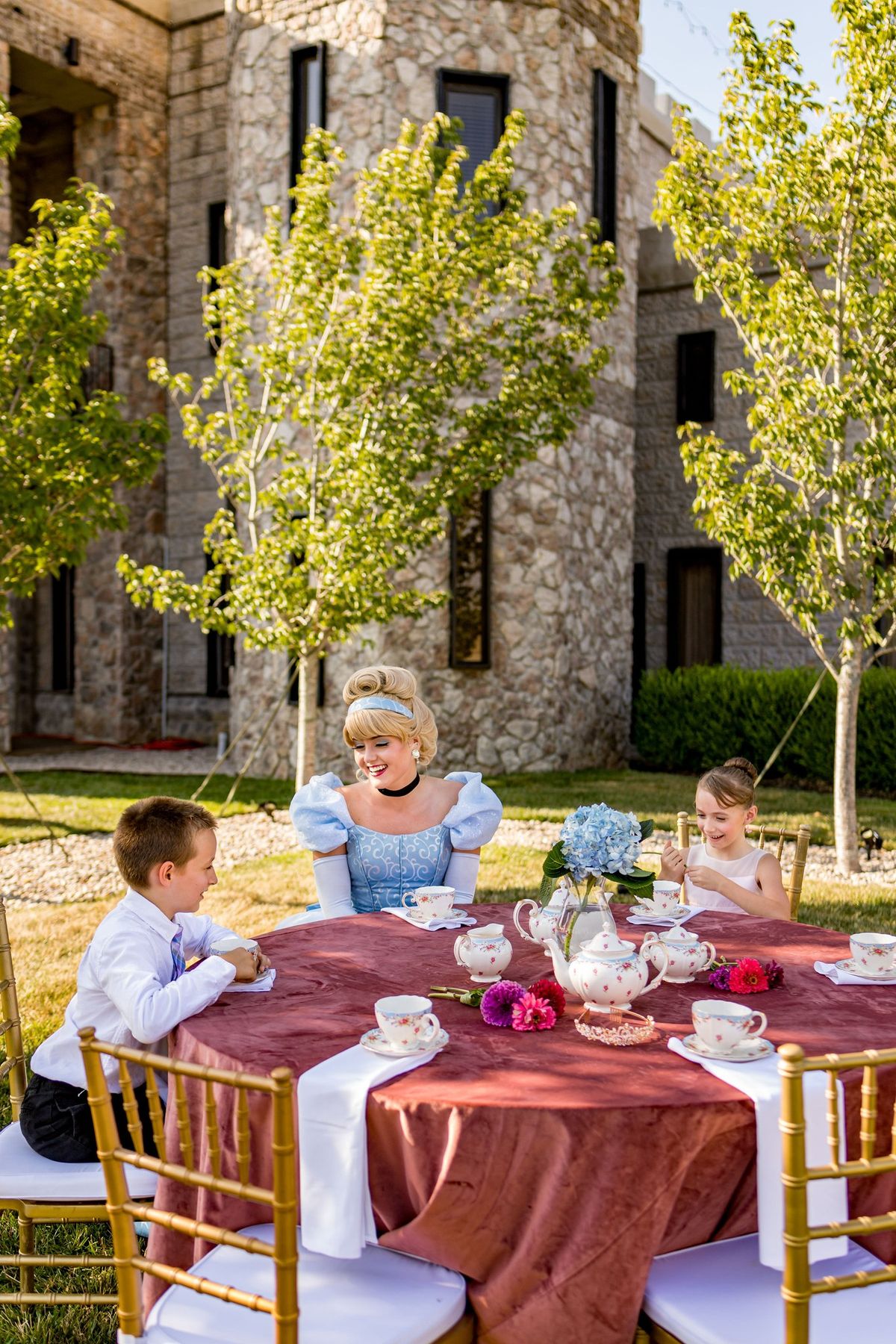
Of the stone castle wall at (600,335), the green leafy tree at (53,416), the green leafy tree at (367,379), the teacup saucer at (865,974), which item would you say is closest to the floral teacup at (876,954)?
the teacup saucer at (865,974)

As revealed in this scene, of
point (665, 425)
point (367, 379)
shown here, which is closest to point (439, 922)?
point (367, 379)

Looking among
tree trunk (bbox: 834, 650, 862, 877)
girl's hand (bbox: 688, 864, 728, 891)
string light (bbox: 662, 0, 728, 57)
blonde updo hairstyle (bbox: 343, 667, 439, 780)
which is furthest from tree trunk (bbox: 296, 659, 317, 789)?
string light (bbox: 662, 0, 728, 57)

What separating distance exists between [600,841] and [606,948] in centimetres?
26

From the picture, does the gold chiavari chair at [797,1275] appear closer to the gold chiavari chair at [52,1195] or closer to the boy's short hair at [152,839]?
the gold chiavari chair at [52,1195]

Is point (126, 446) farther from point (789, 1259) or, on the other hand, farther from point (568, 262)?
point (789, 1259)

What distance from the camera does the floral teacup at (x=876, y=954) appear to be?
2.82m

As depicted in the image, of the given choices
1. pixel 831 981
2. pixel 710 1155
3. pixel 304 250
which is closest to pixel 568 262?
pixel 304 250

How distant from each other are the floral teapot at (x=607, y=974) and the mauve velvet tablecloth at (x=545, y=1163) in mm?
124

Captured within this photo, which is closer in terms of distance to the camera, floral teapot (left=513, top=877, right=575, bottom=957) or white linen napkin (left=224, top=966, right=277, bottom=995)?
white linen napkin (left=224, top=966, right=277, bottom=995)

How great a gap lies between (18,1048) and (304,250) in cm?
669

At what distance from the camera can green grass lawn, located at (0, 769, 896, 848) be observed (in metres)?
10.0

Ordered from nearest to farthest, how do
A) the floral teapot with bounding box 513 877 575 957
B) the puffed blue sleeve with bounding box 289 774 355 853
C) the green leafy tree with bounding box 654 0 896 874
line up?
the floral teapot with bounding box 513 877 575 957 < the puffed blue sleeve with bounding box 289 774 355 853 < the green leafy tree with bounding box 654 0 896 874

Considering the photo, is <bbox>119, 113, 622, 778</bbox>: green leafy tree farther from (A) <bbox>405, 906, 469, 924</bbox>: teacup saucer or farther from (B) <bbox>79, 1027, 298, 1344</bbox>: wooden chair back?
(B) <bbox>79, 1027, 298, 1344</bbox>: wooden chair back

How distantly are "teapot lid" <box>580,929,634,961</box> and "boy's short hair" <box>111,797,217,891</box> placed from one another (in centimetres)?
99
